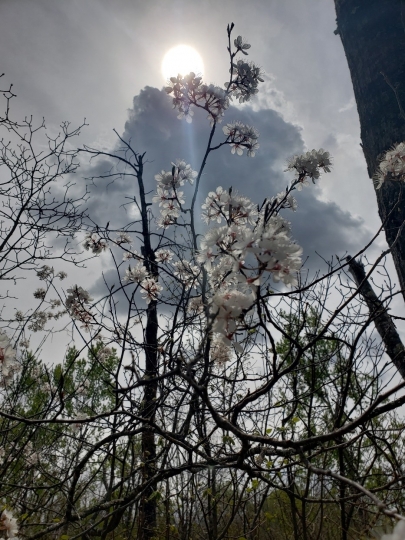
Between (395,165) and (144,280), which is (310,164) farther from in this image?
(144,280)

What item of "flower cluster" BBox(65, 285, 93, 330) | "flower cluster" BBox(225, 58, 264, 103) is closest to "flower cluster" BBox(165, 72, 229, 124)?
"flower cluster" BBox(225, 58, 264, 103)

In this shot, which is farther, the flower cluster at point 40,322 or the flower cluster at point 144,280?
the flower cluster at point 40,322

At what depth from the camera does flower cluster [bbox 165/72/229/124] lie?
10.2 ft

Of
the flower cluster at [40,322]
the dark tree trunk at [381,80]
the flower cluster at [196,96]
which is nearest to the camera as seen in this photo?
the dark tree trunk at [381,80]

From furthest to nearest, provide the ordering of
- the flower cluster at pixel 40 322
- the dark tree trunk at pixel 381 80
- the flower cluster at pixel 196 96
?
the flower cluster at pixel 40 322 → the flower cluster at pixel 196 96 → the dark tree trunk at pixel 381 80

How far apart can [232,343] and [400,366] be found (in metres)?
1.96

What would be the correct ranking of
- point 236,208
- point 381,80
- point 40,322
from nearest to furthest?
point 236,208 → point 381,80 → point 40,322

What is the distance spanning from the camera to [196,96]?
3164mm

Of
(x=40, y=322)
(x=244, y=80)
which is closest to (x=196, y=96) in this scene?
(x=244, y=80)

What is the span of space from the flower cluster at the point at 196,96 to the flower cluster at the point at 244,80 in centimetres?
15

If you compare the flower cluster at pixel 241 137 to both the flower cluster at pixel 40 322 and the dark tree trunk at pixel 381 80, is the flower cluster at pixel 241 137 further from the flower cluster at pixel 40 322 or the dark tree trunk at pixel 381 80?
the flower cluster at pixel 40 322

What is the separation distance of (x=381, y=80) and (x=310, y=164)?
0.80 metres

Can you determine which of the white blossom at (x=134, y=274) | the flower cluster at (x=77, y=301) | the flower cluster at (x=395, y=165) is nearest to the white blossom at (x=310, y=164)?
the flower cluster at (x=395, y=165)

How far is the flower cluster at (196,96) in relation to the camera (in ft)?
10.2
